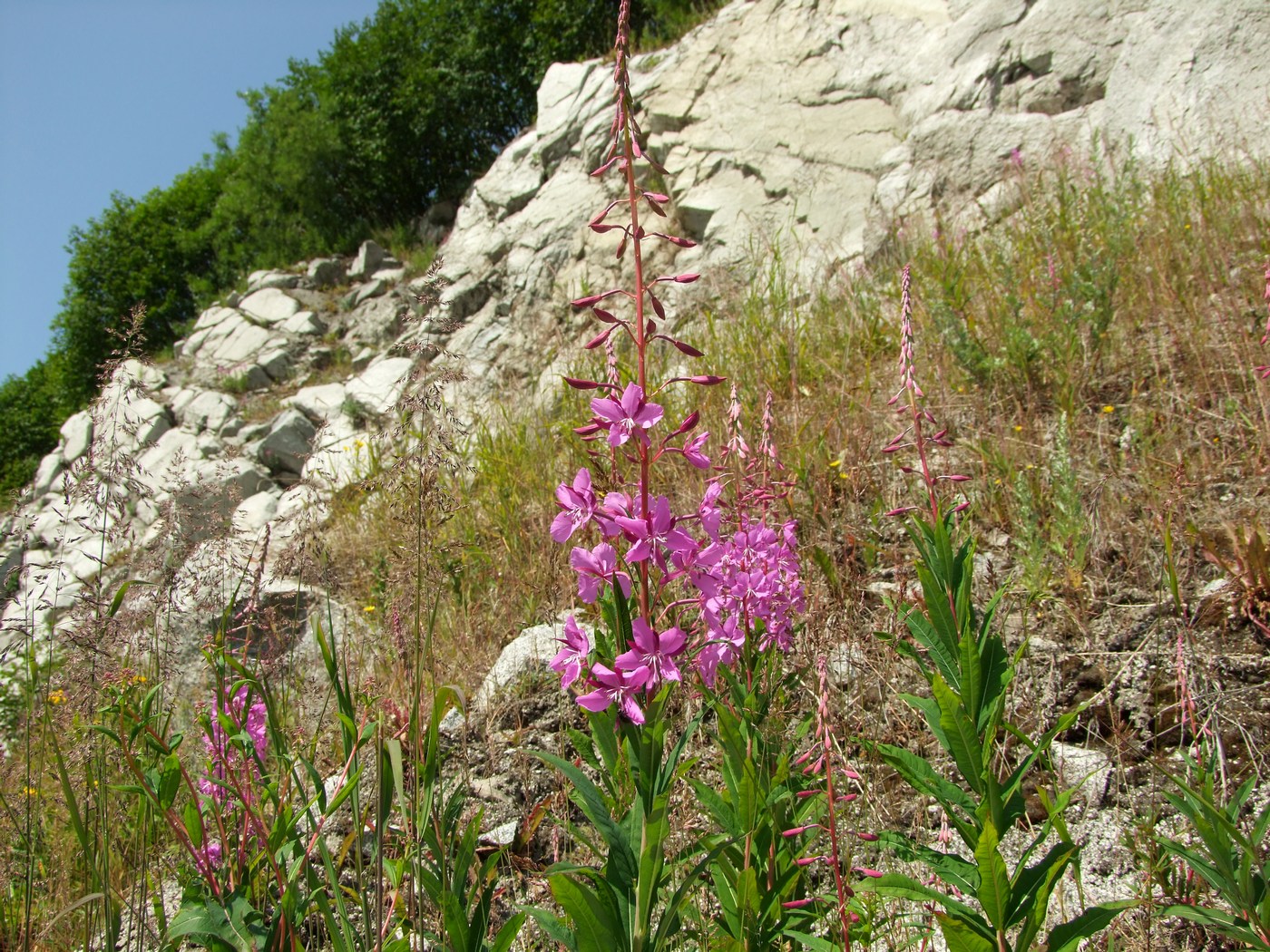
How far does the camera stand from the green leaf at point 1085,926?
1.26 m

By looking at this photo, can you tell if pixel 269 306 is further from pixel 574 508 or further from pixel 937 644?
pixel 937 644

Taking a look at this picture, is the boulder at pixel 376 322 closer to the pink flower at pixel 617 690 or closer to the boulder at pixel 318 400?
the boulder at pixel 318 400

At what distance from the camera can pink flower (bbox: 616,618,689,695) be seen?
3.83 feet

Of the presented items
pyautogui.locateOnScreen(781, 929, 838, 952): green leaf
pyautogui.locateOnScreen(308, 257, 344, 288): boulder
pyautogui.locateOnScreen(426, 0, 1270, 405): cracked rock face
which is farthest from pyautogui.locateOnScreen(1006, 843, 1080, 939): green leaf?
pyautogui.locateOnScreen(308, 257, 344, 288): boulder

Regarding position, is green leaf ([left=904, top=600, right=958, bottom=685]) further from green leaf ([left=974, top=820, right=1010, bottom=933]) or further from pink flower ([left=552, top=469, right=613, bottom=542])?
pink flower ([left=552, top=469, right=613, bottom=542])

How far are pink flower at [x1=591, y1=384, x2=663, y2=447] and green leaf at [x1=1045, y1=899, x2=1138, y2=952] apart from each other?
1139 millimetres

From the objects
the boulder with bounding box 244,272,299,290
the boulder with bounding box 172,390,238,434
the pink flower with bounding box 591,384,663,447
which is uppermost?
the boulder with bounding box 244,272,299,290

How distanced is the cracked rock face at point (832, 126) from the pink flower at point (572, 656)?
4.97 meters

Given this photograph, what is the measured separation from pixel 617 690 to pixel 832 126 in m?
10.0

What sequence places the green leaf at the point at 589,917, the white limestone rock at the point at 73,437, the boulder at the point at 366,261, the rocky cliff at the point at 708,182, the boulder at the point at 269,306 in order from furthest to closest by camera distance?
the boulder at the point at 366,261
the boulder at the point at 269,306
the white limestone rock at the point at 73,437
the rocky cliff at the point at 708,182
the green leaf at the point at 589,917

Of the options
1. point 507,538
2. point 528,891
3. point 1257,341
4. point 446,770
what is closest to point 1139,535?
point 1257,341

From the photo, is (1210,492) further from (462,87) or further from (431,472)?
(462,87)

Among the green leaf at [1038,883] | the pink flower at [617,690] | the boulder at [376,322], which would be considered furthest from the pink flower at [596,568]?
the boulder at [376,322]

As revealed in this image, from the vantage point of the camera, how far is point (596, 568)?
4.08ft
